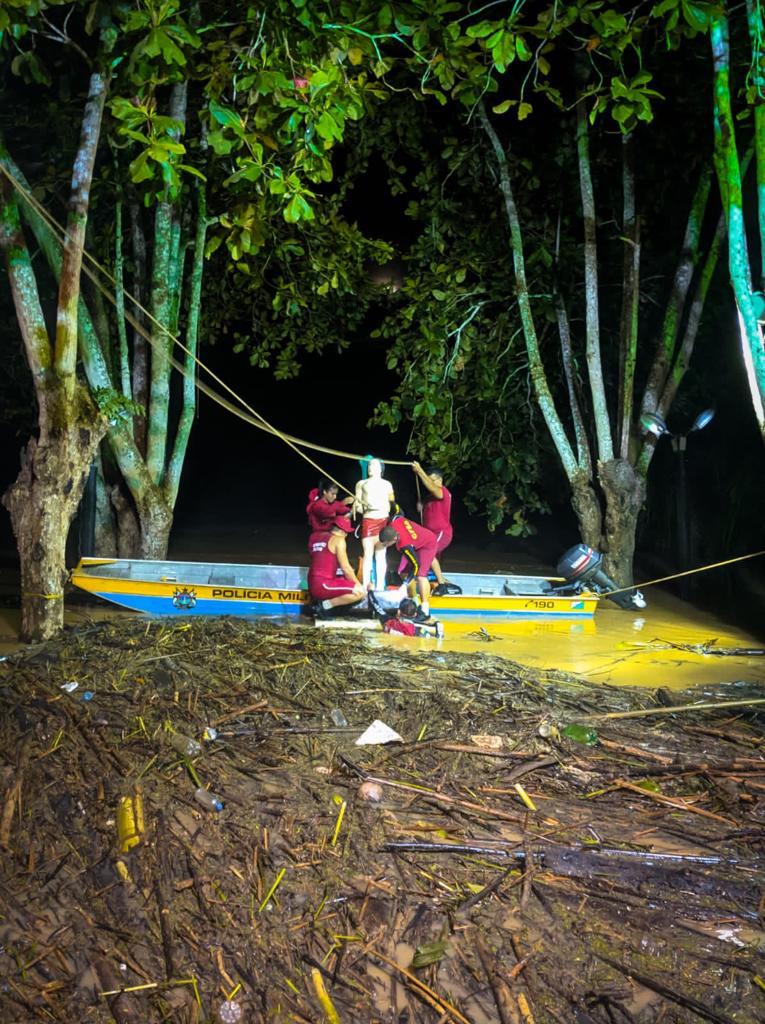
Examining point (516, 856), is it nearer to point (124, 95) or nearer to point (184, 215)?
point (124, 95)

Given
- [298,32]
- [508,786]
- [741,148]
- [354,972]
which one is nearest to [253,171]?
[298,32]

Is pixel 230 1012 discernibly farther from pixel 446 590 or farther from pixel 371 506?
pixel 446 590

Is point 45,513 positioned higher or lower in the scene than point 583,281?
lower

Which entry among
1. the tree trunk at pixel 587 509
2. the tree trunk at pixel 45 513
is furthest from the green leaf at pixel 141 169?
the tree trunk at pixel 587 509

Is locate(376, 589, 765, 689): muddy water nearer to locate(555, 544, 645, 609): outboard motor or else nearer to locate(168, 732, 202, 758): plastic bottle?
locate(555, 544, 645, 609): outboard motor

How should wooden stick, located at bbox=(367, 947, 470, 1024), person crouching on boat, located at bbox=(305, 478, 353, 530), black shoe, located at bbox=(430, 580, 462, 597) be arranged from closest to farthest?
wooden stick, located at bbox=(367, 947, 470, 1024) < person crouching on boat, located at bbox=(305, 478, 353, 530) < black shoe, located at bbox=(430, 580, 462, 597)

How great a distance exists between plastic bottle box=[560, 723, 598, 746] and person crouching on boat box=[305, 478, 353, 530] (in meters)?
4.77

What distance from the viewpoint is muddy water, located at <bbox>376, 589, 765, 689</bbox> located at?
8.48 m

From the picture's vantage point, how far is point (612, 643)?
32.8 ft

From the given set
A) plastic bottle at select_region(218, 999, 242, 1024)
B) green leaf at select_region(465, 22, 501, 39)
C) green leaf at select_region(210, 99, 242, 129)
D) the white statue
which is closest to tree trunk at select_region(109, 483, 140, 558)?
the white statue

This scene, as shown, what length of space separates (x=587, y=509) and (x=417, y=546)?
4111 millimetres

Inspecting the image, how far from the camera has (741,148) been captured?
460 inches

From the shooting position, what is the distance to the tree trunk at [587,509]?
13.4 m

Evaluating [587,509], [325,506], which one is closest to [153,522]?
[325,506]
